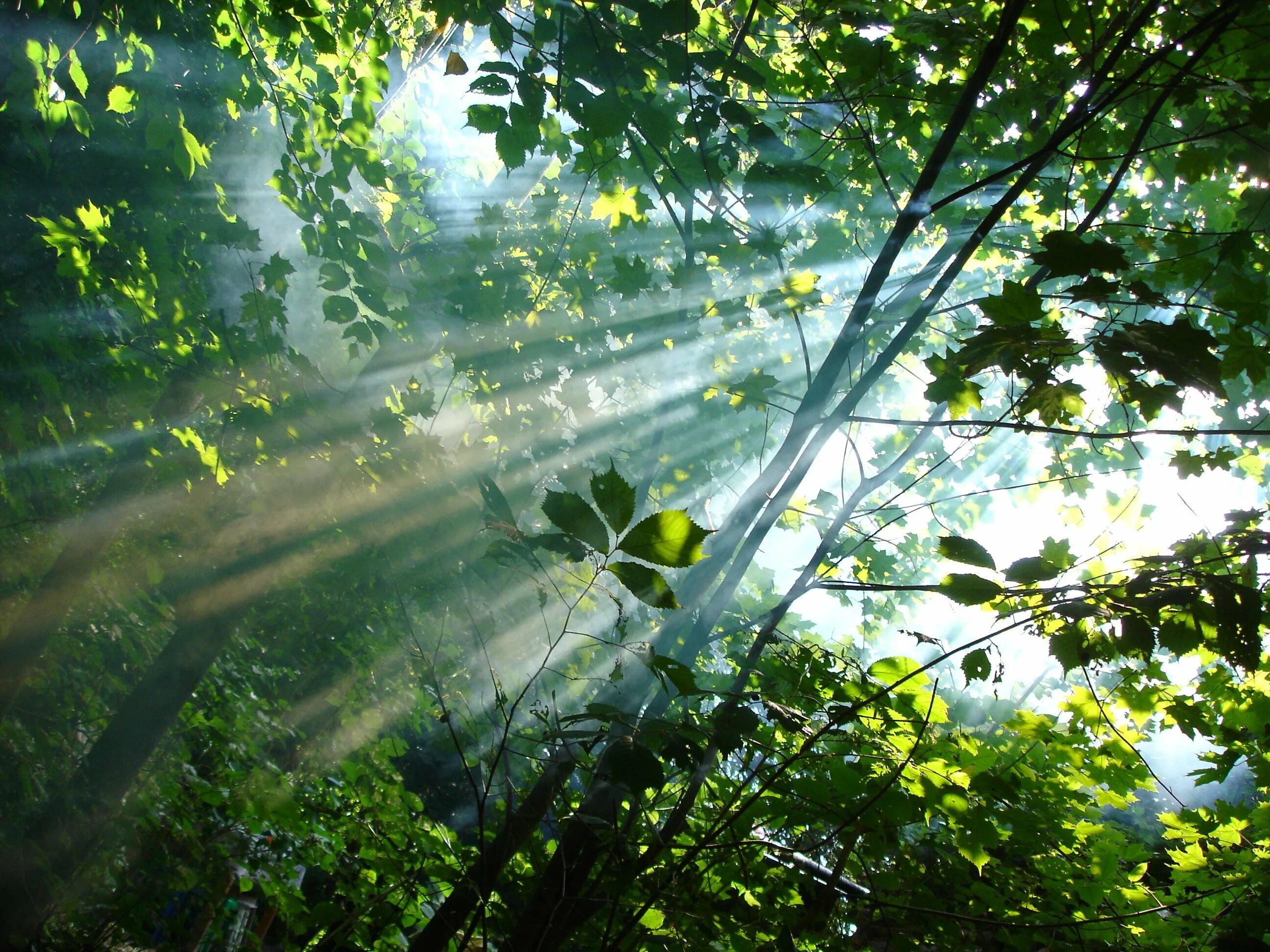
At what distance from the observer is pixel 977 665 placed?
4.68 ft

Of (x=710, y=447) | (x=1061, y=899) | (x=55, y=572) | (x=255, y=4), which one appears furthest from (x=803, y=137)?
(x=55, y=572)

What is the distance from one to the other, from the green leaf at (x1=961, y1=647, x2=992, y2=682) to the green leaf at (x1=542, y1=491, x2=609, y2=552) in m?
0.98

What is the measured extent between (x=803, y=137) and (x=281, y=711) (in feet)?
18.3

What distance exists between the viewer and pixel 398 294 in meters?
3.59

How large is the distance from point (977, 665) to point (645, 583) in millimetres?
964

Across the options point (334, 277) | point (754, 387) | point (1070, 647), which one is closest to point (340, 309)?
point (334, 277)

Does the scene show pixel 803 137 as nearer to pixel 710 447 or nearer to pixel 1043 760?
pixel 710 447

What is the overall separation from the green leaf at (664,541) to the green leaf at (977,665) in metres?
0.89

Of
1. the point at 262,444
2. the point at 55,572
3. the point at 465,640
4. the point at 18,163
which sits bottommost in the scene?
the point at 55,572

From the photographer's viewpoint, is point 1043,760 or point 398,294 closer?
point 1043,760

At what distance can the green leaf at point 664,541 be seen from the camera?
88cm

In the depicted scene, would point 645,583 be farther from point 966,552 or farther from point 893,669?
point 893,669

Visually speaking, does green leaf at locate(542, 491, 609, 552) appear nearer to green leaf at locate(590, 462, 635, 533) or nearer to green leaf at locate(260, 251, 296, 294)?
green leaf at locate(590, 462, 635, 533)

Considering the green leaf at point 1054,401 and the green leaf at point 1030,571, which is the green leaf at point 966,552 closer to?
the green leaf at point 1030,571
